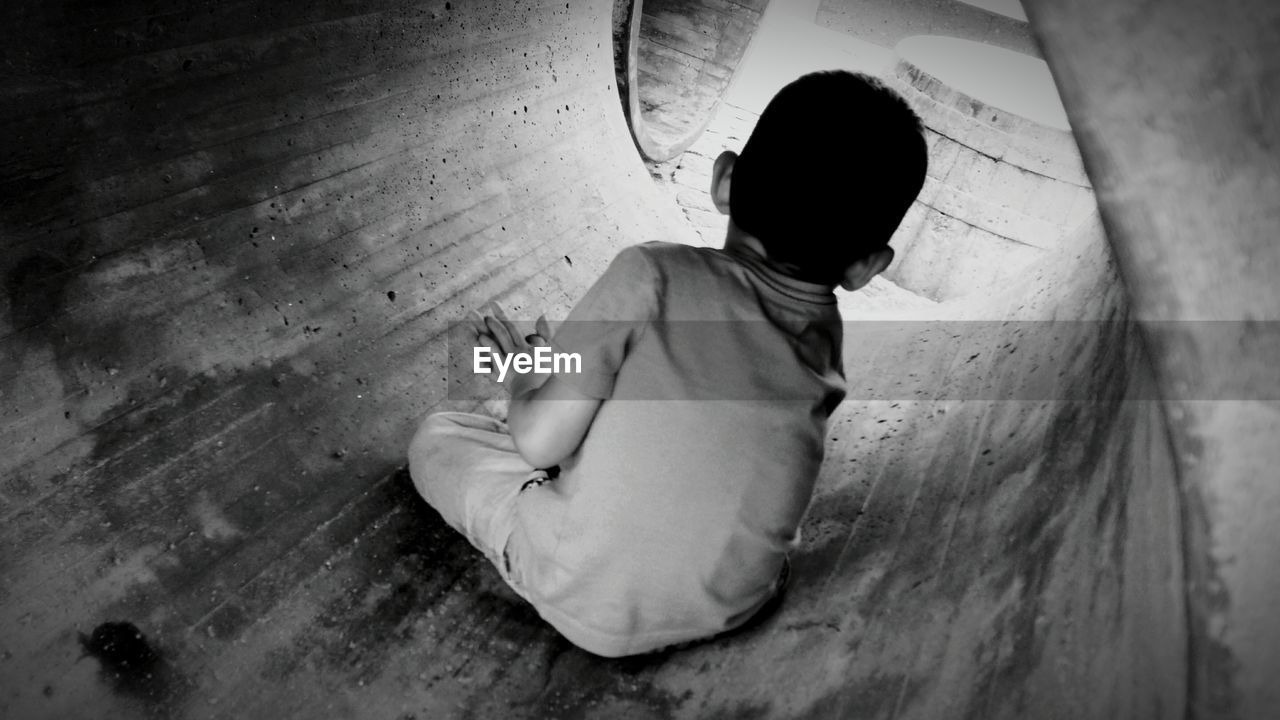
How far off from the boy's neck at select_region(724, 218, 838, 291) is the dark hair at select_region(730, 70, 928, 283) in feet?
0.08

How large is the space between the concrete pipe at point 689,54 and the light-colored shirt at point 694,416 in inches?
172

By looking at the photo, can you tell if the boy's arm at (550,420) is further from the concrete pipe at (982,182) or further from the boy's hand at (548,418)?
the concrete pipe at (982,182)

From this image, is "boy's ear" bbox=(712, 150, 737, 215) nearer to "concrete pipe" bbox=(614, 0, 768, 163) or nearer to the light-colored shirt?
the light-colored shirt

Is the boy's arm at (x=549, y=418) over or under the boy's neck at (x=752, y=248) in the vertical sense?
under

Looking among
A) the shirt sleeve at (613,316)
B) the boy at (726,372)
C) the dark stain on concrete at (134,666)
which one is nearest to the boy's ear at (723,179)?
the boy at (726,372)

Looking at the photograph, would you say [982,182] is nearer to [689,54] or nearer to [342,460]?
[689,54]

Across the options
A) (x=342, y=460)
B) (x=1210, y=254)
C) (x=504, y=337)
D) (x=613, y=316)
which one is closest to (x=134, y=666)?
(x=342, y=460)

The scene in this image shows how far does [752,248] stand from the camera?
856mm

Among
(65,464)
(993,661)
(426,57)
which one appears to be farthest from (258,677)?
(426,57)

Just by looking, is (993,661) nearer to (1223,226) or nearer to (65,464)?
(1223,226)

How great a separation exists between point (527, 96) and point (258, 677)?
2152 mm

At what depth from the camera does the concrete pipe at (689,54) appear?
505cm

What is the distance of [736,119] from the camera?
5156mm

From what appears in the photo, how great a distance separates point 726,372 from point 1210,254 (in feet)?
1.48
